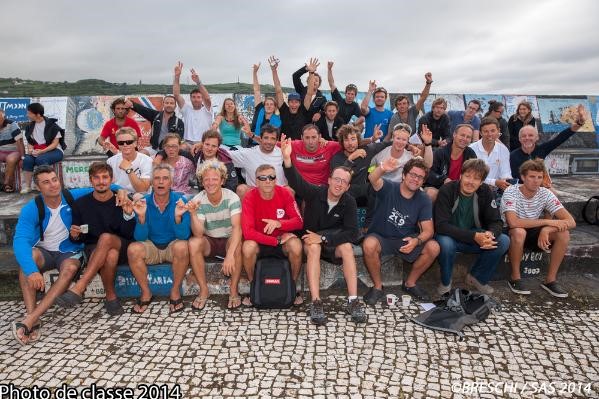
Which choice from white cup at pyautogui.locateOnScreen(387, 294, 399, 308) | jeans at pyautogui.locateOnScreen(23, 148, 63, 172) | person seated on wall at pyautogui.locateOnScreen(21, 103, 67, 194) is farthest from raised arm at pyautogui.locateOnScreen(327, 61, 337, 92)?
jeans at pyautogui.locateOnScreen(23, 148, 63, 172)

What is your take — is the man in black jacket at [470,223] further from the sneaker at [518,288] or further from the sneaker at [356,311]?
the sneaker at [356,311]

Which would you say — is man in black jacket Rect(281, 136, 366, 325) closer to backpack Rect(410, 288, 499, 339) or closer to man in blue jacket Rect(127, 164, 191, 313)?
backpack Rect(410, 288, 499, 339)

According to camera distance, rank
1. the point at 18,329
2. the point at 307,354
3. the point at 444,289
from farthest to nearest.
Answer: the point at 444,289 < the point at 18,329 < the point at 307,354

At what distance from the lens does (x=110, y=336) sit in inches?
150

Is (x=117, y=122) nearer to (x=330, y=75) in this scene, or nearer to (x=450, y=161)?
(x=330, y=75)

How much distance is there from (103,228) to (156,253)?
63cm

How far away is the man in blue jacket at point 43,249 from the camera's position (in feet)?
12.6

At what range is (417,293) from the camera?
461 cm

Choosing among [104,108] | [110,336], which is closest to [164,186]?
[110,336]

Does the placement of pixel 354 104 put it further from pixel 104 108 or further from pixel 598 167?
pixel 598 167

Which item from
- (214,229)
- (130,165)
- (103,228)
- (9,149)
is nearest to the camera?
(103,228)

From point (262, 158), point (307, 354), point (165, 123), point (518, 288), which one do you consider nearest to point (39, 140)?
point (165, 123)

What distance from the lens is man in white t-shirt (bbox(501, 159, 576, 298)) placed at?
4.66 m

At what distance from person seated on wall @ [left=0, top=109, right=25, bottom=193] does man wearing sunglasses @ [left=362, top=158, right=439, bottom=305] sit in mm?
6853
